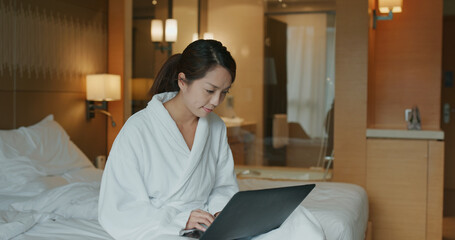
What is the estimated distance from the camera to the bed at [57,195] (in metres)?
2.24

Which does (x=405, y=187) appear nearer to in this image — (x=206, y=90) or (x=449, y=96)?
(x=206, y=90)

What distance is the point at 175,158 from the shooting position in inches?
78.6

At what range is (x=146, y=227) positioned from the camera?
1.79 m

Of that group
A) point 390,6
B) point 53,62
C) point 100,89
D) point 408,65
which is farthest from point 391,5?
point 53,62

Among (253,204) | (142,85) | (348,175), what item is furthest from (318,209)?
(142,85)

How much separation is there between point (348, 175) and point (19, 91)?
7.89 ft

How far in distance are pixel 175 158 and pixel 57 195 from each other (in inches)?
39.3

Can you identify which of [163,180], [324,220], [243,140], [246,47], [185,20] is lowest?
[324,220]

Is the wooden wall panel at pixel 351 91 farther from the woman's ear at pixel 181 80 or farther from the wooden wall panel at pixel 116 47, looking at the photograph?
the woman's ear at pixel 181 80

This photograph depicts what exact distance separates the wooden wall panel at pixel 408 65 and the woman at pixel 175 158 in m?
2.68

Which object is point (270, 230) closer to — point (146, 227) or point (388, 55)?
point (146, 227)

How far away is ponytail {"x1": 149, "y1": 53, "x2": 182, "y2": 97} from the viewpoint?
2139 mm

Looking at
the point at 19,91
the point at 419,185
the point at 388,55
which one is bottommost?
the point at 419,185

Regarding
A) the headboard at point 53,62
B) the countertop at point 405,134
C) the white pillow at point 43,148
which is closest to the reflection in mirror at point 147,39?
the headboard at point 53,62
